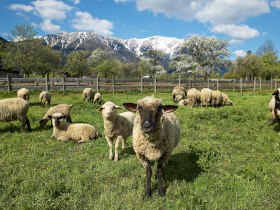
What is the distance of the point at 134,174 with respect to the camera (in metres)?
6.30

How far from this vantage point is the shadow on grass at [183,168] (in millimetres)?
6078

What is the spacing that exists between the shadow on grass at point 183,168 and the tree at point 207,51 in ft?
175

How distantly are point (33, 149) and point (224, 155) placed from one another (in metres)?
5.54

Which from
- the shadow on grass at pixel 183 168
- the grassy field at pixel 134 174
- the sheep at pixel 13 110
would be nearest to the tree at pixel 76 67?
the sheep at pixel 13 110

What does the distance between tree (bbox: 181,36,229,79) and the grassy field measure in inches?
2009

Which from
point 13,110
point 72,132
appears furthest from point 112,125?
point 13,110

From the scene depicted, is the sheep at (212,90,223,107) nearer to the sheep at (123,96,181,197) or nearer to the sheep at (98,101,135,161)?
the sheep at (98,101,135,161)

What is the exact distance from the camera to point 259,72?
74062 mm

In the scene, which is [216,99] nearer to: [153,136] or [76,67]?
[153,136]

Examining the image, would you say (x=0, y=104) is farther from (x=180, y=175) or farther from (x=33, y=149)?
(x=180, y=175)

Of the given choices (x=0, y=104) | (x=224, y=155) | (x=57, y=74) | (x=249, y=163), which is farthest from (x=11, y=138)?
(x=57, y=74)

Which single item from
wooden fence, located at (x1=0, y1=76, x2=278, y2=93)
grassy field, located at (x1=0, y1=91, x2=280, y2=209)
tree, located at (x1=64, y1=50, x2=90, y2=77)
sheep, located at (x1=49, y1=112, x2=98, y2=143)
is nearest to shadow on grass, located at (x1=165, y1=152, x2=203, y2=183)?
grassy field, located at (x1=0, y1=91, x2=280, y2=209)

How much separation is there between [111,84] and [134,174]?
87.4 feet

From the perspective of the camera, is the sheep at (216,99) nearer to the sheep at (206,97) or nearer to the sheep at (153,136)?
the sheep at (206,97)
